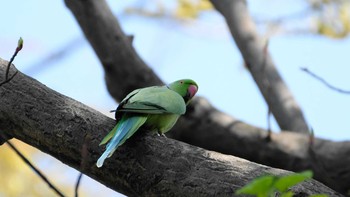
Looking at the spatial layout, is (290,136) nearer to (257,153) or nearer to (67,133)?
(257,153)

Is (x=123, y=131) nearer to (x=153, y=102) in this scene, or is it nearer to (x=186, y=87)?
(x=153, y=102)

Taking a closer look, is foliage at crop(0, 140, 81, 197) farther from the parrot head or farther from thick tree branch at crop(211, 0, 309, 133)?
the parrot head

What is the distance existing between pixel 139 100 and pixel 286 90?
8.88ft

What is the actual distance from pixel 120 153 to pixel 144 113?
0.67ft

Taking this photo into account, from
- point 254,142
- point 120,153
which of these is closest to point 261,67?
point 254,142

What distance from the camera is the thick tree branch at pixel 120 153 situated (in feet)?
8.11

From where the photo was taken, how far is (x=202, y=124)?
4668mm

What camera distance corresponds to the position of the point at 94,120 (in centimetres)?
267

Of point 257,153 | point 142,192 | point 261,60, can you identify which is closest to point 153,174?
point 142,192

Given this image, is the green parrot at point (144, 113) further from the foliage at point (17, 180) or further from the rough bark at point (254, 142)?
the foliage at point (17, 180)

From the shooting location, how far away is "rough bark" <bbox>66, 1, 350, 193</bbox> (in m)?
4.50

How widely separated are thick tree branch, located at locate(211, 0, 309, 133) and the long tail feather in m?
2.55

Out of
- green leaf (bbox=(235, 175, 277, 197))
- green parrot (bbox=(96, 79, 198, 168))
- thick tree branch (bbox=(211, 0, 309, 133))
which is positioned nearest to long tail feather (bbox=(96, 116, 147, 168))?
green parrot (bbox=(96, 79, 198, 168))

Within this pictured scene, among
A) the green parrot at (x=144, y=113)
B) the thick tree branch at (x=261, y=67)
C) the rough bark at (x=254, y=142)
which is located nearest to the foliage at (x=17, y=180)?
the rough bark at (x=254, y=142)
